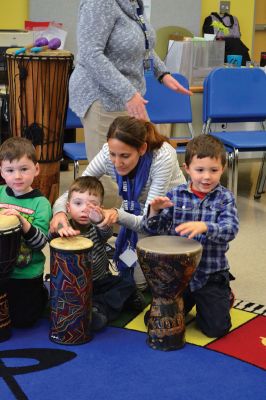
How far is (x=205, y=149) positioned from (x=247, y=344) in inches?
28.9

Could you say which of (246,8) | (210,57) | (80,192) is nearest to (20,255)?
(80,192)

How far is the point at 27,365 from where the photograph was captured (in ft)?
7.67

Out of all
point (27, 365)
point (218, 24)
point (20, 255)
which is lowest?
point (27, 365)

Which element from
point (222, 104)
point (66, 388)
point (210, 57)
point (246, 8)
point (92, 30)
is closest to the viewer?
point (66, 388)

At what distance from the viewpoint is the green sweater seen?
263 centimetres

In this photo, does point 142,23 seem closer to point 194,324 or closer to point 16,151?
point 16,151

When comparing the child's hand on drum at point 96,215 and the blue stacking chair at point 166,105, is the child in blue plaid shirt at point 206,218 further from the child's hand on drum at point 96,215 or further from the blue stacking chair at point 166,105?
the blue stacking chair at point 166,105

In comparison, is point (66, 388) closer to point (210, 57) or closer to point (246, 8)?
point (210, 57)

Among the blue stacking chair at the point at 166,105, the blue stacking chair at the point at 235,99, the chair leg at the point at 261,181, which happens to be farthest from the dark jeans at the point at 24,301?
the chair leg at the point at 261,181

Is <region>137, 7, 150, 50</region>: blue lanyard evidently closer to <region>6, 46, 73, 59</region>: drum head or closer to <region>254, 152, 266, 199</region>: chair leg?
<region>6, 46, 73, 59</region>: drum head

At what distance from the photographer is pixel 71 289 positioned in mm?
2447

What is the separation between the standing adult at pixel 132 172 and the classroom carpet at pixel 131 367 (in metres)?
0.41

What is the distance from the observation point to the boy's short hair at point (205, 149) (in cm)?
262

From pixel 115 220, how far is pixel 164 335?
467 millimetres
